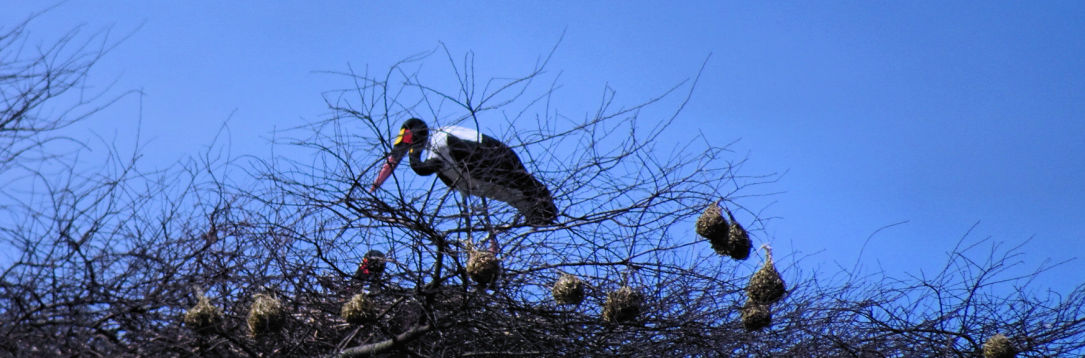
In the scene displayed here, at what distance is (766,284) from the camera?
248 inches

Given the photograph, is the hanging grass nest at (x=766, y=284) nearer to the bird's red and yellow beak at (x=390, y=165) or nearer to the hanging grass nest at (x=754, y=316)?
the hanging grass nest at (x=754, y=316)

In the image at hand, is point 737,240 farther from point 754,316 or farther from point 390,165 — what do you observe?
point 390,165

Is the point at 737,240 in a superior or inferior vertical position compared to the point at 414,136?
inferior

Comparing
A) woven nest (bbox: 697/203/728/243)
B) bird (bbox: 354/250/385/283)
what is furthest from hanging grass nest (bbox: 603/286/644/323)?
bird (bbox: 354/250/385/283)

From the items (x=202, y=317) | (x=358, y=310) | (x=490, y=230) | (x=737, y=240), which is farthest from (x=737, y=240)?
(x=202, y=317)

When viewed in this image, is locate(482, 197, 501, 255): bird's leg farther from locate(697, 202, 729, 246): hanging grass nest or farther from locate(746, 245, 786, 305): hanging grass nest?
locate(746, 245, 786, 305): hanging grass nest

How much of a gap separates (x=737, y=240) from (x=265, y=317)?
249 centimetres

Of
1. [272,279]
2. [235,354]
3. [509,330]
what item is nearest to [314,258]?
[272,279]

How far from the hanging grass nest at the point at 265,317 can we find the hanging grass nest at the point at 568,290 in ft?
4.39

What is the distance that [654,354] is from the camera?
6.90m

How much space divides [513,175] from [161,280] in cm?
197

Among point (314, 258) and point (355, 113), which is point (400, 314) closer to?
point (314, 258)

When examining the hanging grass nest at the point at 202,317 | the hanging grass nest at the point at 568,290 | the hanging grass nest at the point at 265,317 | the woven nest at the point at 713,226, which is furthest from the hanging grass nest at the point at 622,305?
the hanging grass nest at the point at 202,317

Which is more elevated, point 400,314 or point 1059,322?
point 1059,322
